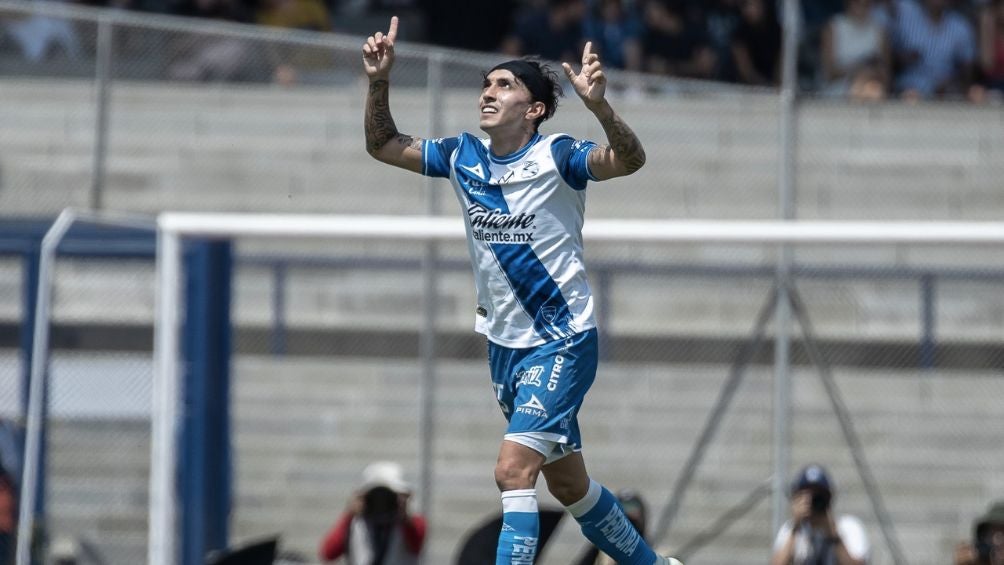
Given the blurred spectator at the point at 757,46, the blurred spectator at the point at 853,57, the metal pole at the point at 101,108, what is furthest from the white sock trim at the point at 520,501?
the blurred spectator at the point at 757,46

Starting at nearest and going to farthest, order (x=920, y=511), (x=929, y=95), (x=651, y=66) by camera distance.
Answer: (x=920, y=511), (x=929, y=95), (x=651, y=66)

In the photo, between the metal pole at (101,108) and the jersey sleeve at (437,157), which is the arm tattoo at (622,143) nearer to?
the jersey sleeve at (437,157)

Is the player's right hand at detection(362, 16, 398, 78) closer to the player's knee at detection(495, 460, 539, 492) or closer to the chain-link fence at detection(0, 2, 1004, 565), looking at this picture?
the player's knee at detection(495, 460, 539, 492)

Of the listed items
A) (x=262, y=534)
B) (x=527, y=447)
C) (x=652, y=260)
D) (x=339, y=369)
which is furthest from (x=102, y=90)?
(x=527, y=447)

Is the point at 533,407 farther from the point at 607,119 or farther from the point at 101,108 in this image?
the point at 101,108

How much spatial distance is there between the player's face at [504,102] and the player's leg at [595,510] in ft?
4.08

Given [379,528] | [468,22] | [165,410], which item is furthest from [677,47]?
[165,410]

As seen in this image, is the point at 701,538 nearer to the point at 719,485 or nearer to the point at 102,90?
the point at 719,485

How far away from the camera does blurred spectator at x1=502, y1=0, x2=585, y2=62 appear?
12.1 meters

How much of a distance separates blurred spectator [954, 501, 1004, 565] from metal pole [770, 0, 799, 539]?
1104 mm

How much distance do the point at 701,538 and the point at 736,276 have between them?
5.15 feet

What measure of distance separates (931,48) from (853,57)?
24.1 inches

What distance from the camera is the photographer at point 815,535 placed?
28.6 ft

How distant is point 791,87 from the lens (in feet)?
32.5
